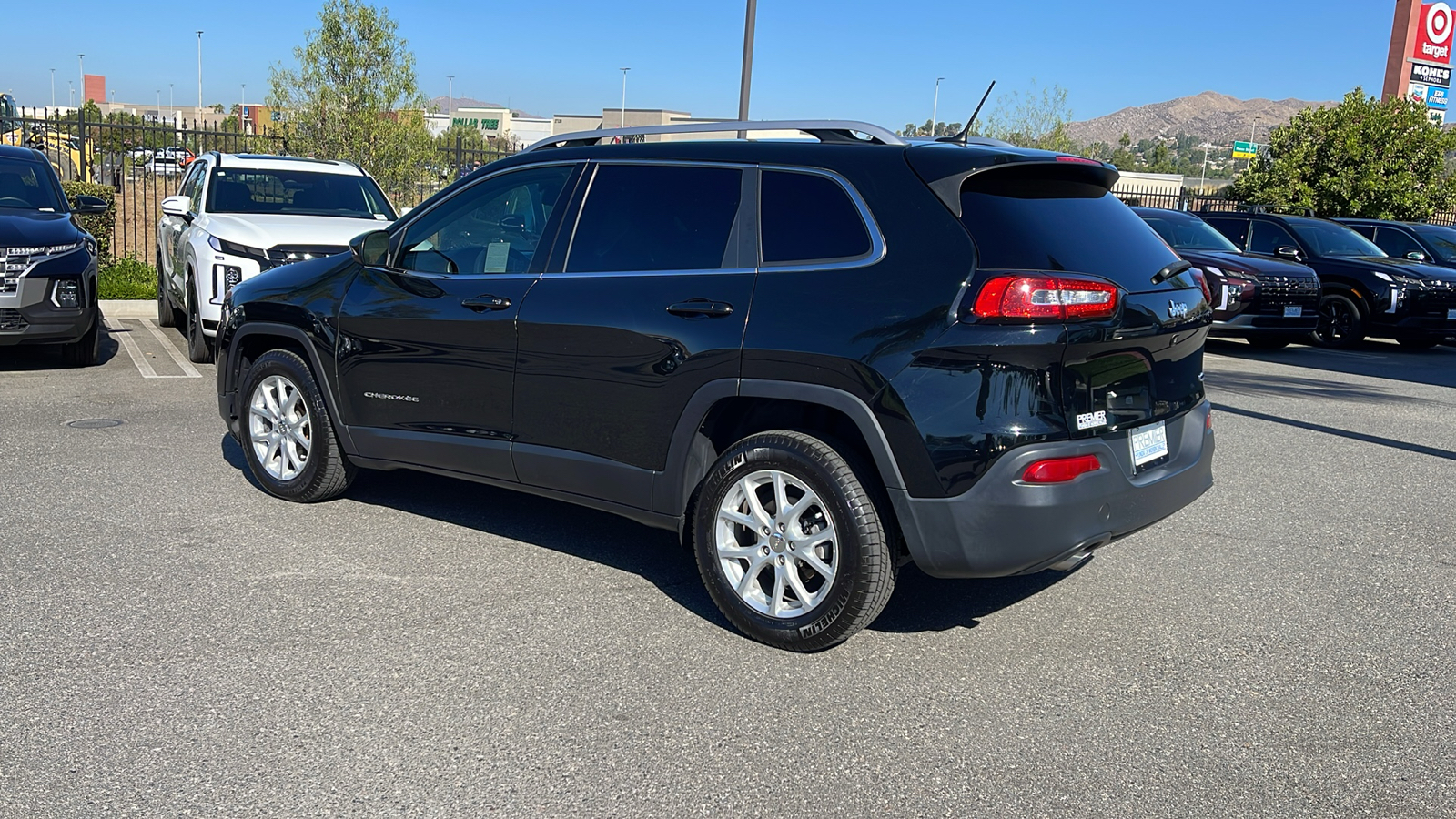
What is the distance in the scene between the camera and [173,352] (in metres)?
10.9

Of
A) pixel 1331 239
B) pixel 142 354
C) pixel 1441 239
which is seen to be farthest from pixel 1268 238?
pixel 142 354

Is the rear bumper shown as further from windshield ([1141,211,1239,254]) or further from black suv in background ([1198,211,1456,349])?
black suv in background ([1198,211,1456,349])

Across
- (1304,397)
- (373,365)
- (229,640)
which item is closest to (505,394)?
(373,365)

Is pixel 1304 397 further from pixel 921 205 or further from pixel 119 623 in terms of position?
pixel 119 623

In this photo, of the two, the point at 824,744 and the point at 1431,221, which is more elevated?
the point at 1431,221

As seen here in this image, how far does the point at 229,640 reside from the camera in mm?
4266

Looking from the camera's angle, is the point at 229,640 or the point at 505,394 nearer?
the point at 229,640

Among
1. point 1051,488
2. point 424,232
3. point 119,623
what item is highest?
point 424,232

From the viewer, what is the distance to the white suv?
9586 millimetres

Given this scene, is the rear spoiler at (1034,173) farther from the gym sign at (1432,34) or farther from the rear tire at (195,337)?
the gym sign at (1432,34)

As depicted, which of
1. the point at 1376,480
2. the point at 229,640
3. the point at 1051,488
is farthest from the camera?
the point at 1376,480

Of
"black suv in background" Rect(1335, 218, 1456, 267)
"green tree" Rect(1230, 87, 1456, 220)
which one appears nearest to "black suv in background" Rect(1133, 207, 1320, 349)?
"black suv in background" Rect(1335, 218, 1456, 267)

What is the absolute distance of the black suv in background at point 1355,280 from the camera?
49.9 feet

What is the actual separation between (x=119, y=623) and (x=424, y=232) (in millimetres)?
2094
